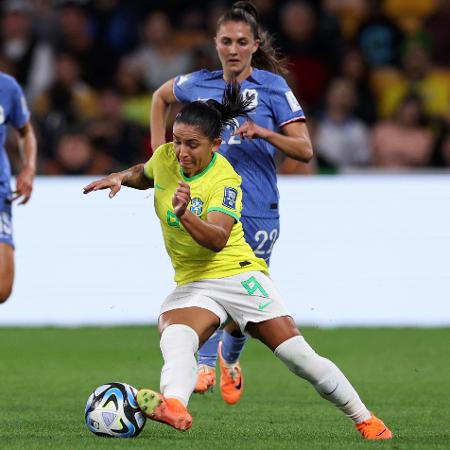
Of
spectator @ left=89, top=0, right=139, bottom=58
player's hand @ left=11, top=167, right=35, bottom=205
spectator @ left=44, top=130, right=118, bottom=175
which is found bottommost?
spectator @ left=44, top=130, right=118, bottom=175

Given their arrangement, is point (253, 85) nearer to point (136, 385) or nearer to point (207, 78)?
point (207, 78)

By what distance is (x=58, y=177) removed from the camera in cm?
1259

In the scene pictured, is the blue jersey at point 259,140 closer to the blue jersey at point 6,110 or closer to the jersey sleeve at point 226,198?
the jersey sleeve at point 226,198

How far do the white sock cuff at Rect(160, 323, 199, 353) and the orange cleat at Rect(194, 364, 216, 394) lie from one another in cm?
173

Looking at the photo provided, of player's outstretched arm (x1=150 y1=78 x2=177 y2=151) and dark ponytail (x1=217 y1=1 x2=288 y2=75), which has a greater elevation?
dark ponytail (x1=217 y1=1 x2=288 y2=75)

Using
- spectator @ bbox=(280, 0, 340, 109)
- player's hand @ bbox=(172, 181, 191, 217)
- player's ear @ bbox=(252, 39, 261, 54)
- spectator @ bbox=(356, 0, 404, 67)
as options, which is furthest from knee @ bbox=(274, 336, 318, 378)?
spectator @ bbox=(356, 0, 404, 67)

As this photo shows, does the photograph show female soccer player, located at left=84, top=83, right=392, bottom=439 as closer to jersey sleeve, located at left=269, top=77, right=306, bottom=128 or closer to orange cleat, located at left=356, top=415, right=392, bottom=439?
orange cleat, located at left=356, top=415, right=392, bottom=439

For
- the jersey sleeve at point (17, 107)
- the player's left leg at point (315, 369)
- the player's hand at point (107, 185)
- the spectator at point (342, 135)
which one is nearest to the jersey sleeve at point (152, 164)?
the player's hand at point (107, 185)

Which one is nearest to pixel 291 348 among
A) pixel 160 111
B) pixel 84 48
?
pixel 160 111

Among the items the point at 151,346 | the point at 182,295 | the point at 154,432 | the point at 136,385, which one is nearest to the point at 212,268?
the point at 182,295

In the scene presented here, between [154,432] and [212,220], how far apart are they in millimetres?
1165

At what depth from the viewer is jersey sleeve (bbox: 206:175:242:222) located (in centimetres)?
607

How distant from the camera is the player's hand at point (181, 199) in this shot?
5629mm

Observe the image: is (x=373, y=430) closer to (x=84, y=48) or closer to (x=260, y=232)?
(x=260, y=232)
